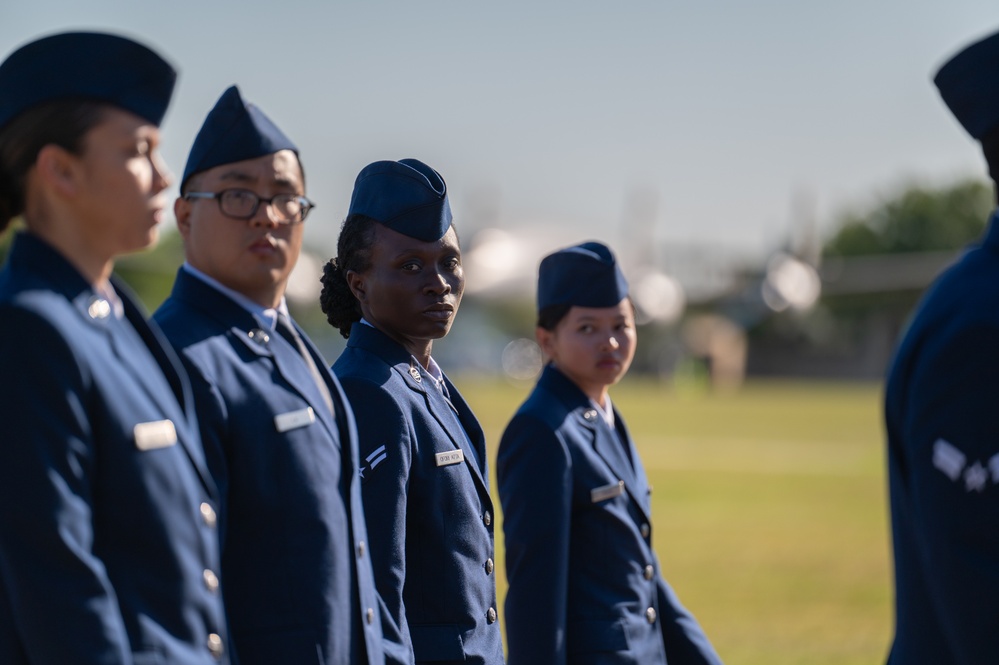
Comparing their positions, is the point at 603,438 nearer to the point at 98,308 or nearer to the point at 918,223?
the point at 98,308

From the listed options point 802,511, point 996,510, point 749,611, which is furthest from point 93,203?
point 802,511

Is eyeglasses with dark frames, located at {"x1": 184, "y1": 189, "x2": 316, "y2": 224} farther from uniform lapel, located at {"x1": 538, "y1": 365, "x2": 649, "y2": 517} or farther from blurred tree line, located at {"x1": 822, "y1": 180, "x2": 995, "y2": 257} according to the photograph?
blurred tree line, located at {"x1": 822, "y1": 180, "x2": 995, "y2": 257}

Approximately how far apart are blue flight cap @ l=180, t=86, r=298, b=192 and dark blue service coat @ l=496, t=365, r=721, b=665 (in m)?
1.54

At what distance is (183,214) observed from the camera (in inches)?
115

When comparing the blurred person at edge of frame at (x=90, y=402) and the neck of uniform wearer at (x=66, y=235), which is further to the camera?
the neck of uniform wearer at (x=66, y=235)

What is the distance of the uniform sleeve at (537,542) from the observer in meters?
3.88

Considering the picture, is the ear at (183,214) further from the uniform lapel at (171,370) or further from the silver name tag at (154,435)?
the silver name tag at (154,435)

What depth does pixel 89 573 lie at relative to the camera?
7.02 ft

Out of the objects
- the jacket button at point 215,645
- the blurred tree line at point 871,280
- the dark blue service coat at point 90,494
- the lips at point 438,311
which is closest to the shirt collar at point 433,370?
the lips at point 438,311

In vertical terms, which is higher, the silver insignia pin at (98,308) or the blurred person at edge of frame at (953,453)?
the silver insignia pin at (98,308)

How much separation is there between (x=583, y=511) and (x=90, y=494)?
2132 millimetres

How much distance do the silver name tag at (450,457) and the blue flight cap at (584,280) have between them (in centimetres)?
109

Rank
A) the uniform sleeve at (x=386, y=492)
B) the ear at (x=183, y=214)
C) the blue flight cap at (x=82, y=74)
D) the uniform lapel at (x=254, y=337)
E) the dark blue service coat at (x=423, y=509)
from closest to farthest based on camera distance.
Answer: the blue flight cap at (x=82, y=74) < the uniform lapel at (x=254, y=337) < the ear at (x=183, y=214) < the uniform sleeve at (x=386, y=492) < the dark blue service coat at (x=423, y=509)

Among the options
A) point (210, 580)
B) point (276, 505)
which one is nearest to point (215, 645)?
point (210, 580)
